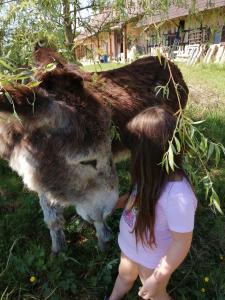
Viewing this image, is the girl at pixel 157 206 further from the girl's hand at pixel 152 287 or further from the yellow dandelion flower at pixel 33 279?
the yellow dandelion flower at pixel 33 279

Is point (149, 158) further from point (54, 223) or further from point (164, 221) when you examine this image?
point (54, 223)

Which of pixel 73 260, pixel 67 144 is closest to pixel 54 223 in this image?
pixel 73 260

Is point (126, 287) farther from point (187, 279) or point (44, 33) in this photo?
point (44, 33)

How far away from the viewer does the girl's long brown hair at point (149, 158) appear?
2.00 m

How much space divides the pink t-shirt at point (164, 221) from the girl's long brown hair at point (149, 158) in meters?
0.05

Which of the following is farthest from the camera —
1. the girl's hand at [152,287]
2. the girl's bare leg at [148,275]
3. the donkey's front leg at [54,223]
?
the donkey's front leg at [54,223]

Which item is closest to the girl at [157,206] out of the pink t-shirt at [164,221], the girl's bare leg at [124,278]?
A: the pink t-shirt at [164,221]

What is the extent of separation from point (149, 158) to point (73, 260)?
4.45ft

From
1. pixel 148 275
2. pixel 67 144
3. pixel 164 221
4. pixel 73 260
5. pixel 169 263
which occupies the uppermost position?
pixel 67 144

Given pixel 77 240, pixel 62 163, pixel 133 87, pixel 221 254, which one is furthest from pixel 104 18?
pixel 221 254

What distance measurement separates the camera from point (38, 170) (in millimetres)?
2586

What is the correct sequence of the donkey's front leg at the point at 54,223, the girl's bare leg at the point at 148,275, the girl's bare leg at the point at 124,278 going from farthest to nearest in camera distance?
the donkey's front leg at the point at 54,223, the girl's bare leg at the point at 124,278, the girl's bare leg at the point at 148,275

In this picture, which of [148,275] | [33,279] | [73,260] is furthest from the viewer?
[73,260]

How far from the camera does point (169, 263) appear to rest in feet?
6.74
